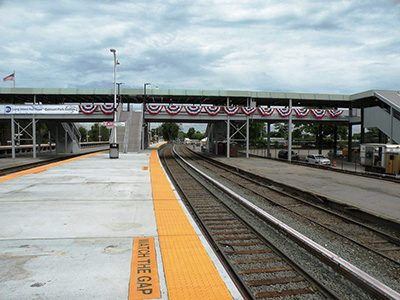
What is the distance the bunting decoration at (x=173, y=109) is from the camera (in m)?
35.0

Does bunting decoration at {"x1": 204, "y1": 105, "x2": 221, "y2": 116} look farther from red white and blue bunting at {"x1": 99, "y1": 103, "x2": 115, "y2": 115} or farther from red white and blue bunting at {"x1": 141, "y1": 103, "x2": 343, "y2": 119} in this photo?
red white and blue bunting at {"x1": 99, "y1": 103, "x2": 115, "y2": 115}

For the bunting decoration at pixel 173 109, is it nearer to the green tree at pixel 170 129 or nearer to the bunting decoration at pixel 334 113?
the bunting decoration at pixel 334 113

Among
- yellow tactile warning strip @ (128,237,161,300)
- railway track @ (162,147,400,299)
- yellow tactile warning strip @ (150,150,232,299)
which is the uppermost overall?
yellow tactile warning strip @ (128,237,161,300)

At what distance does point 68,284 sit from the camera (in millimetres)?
4391

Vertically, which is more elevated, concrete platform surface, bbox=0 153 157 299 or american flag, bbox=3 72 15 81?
american flag, bbox=3 72 15 81

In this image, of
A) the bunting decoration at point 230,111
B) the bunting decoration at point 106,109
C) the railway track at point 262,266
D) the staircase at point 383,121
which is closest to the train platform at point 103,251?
the railway track at point 262,266

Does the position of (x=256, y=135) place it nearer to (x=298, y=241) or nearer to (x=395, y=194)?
(x=395, y=194)

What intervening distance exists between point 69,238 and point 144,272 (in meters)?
2.33

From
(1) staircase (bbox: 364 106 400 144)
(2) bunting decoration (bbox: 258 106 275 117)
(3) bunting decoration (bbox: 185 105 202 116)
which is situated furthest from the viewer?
(2) bunting decoration (bbox: 258 106 275 117)

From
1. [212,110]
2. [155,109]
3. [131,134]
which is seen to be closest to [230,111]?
[212,110]

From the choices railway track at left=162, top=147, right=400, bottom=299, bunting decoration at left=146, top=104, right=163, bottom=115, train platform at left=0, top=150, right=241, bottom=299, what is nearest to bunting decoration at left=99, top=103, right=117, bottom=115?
bunting decoration at left=146, top=104, right=163, bottom=115

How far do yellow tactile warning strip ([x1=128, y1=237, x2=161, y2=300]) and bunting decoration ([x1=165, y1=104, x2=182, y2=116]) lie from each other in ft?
96.2

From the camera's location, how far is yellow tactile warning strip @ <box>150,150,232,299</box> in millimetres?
4324

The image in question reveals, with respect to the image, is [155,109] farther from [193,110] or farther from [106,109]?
[106,109]
